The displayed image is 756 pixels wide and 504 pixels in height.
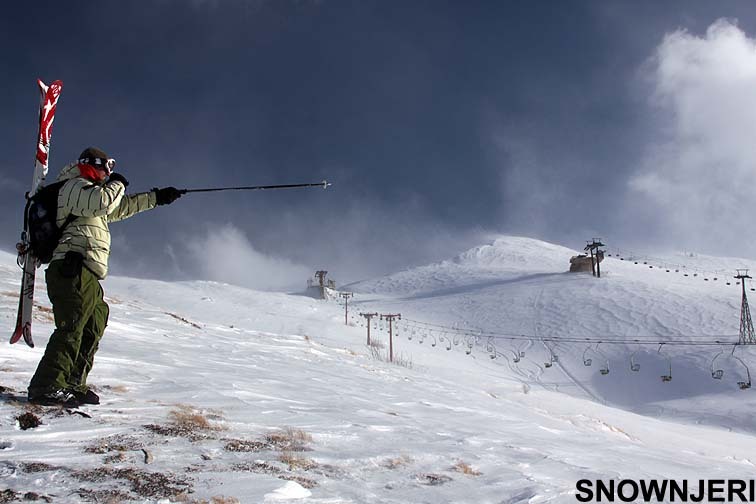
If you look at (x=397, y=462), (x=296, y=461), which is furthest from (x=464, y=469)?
(x=296, y=461)

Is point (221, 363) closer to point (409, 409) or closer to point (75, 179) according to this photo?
point (409, 409)

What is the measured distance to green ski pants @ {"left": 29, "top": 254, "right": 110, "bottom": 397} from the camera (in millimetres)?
4535

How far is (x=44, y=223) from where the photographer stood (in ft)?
15.9

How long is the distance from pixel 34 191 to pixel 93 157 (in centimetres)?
86

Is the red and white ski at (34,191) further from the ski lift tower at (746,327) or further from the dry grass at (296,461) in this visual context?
the ski lift tower at (746,327)

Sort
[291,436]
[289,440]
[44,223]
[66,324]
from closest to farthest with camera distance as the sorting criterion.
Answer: [289,440]
[291,436]
[66,324]
[44,223]

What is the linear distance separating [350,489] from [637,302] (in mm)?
55516

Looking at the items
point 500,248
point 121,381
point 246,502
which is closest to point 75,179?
point 121,381

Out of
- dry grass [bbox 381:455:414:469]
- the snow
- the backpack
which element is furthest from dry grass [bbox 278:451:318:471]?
the backpack

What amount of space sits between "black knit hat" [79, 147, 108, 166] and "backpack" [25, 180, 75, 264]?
0.87 feet

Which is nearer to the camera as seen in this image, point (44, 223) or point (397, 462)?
point (397, 462)

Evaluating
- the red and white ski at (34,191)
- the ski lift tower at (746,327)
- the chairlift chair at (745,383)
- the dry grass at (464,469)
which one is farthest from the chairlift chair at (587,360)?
the red and white ski at (34,191)

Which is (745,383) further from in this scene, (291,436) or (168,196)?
(168,196)

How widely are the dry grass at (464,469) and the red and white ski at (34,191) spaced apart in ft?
13.7
